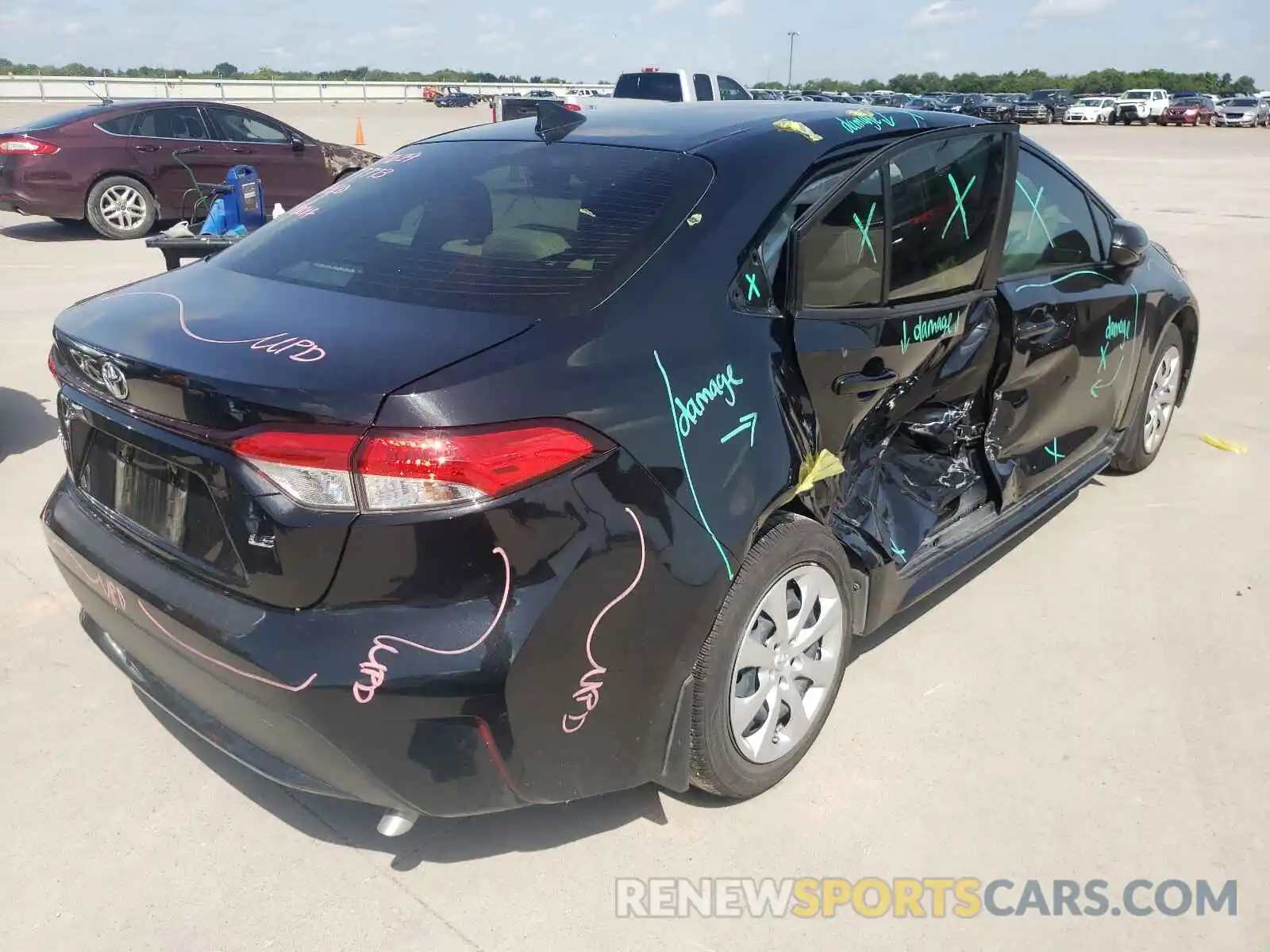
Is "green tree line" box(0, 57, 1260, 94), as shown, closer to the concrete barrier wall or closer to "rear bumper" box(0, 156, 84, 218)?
the concrete barrier wall

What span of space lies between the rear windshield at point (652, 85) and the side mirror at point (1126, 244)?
47.2ft

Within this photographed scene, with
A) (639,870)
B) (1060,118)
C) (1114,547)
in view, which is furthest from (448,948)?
(1060,118)

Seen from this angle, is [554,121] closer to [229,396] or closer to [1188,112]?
[229,396]

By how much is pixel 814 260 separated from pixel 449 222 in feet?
3.28

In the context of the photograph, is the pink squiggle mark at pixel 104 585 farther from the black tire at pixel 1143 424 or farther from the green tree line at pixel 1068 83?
the green tree line at pixel 1068 83

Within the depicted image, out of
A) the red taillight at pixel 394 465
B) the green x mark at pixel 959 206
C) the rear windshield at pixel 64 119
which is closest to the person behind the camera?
the red taillight at pixel 394 465

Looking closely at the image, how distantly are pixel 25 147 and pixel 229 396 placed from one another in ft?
35.6

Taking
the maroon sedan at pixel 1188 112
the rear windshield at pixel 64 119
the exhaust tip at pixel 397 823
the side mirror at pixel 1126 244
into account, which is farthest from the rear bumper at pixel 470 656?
the maroon sedan at pixel 1188 112

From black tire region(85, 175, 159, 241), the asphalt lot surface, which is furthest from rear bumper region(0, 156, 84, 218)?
the asphalt lot surface

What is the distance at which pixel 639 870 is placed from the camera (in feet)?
8.26

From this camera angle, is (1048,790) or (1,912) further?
(1048,790)

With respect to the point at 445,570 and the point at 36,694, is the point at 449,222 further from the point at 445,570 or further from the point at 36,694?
the point at 36,694

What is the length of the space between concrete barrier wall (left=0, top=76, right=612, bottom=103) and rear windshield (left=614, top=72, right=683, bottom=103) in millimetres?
24209

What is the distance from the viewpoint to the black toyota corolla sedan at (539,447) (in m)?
2.00
